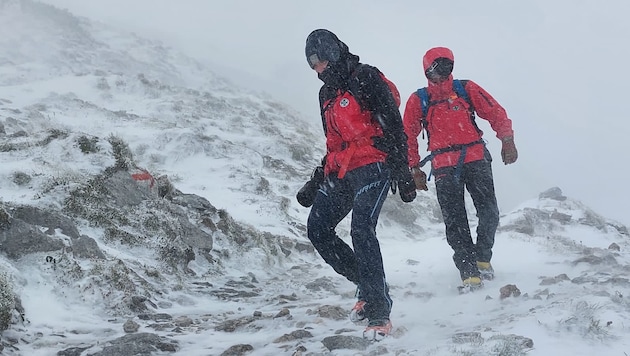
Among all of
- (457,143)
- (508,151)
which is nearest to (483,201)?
(508,151)

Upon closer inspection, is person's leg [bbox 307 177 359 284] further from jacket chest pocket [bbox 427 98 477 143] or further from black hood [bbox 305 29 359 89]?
jacket chest pocket [bbox 427 98 477 143]

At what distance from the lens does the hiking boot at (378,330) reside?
3.72 m

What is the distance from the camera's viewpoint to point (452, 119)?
5.59 m

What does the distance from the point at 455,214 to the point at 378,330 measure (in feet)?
7.43

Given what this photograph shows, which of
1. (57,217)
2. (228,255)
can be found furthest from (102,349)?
(228,255)

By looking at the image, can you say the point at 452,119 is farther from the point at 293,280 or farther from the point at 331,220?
the point at 293,280

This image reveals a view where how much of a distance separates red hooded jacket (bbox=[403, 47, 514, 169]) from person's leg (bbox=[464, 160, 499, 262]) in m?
0.14

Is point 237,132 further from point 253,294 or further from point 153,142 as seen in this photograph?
point 253,294

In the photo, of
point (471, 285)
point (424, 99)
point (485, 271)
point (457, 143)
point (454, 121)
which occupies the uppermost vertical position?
point (424, 99)

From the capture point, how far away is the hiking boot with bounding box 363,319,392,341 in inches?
146

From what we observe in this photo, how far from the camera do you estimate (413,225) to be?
53.1 ft

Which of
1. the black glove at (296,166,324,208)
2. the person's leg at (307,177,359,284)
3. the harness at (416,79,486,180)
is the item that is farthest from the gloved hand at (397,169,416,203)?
the harness at (416,79,486,180)

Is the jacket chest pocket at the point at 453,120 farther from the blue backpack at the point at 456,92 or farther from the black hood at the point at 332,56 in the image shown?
the black hood at the point at 332,56

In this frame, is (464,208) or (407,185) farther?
(464,208)
